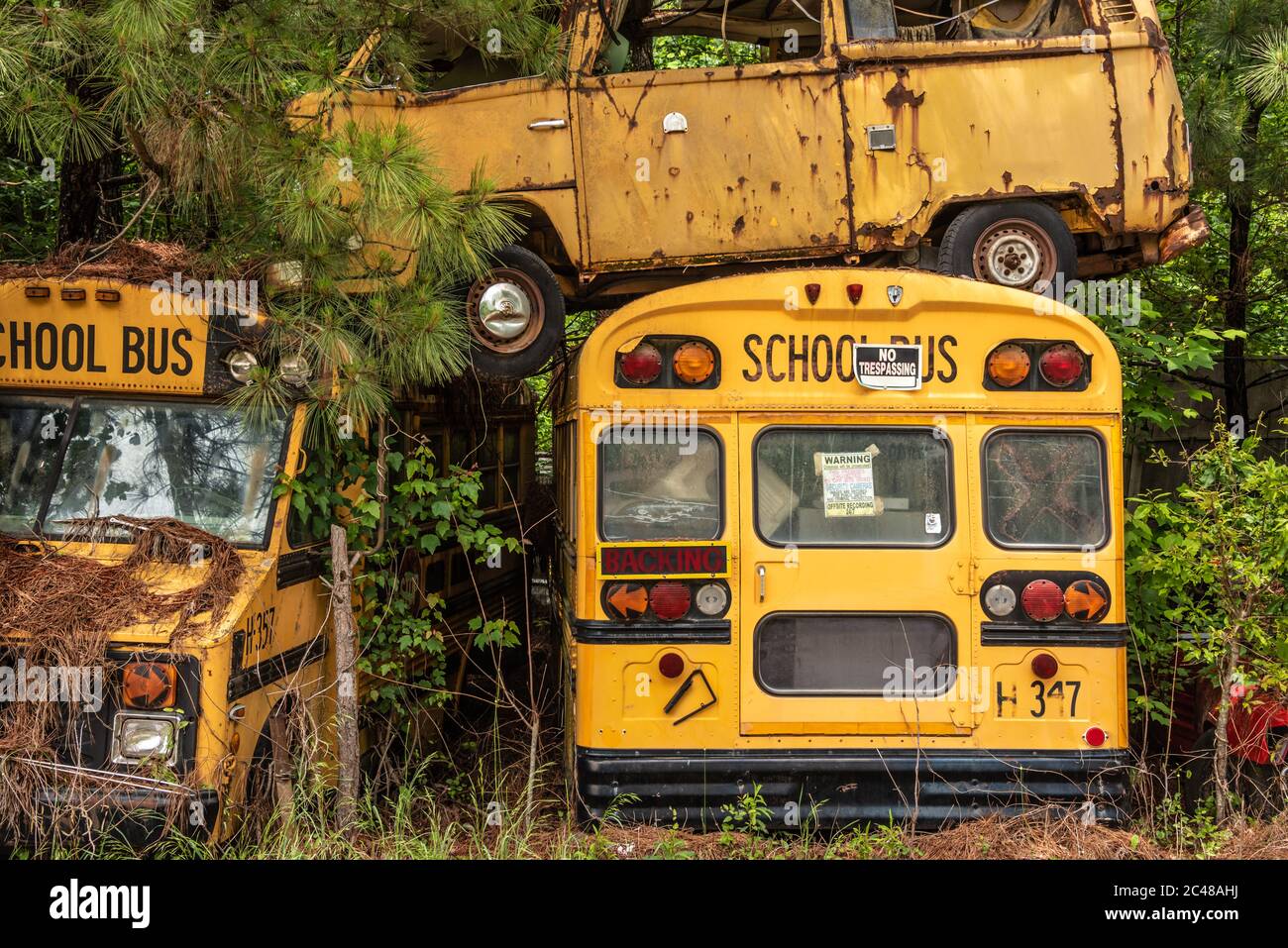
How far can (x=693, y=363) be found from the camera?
5285mm

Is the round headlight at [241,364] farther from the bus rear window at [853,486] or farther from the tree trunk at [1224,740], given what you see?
the tree trunk at [1224,740]

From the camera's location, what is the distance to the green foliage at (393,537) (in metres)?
5.68

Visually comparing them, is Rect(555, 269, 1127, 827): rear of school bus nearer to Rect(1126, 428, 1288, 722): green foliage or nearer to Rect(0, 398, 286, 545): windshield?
Rect(1126, 428, 1288, 722): green foliage

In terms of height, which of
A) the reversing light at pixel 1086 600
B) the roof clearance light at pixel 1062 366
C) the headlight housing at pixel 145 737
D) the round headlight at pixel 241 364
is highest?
the round headlight at pixel 241 364

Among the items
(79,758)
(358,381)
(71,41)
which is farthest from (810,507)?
(71,41)

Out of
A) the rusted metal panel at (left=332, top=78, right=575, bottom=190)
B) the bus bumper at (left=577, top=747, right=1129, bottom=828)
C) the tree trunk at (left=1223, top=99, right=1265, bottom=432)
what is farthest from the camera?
the tree trunk at (left=1223, top=99, right=1265, bottom=432)

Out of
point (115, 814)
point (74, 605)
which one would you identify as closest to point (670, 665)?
point (115, 814)

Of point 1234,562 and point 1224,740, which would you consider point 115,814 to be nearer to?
point 1224,740

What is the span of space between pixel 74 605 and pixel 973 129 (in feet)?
15.1

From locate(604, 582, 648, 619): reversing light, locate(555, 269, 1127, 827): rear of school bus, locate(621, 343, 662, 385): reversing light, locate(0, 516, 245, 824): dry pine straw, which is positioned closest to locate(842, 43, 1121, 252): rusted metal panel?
locate(555, 269, 1127, 827): rear of school bus

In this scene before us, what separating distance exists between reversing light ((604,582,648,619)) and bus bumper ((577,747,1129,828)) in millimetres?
565

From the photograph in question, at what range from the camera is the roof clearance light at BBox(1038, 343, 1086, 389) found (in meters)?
5.33

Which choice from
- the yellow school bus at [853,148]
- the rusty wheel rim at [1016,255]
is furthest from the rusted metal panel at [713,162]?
the rusty wheel rim at [1016,255]

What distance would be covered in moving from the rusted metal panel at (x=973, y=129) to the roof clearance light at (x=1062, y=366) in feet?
3.87
